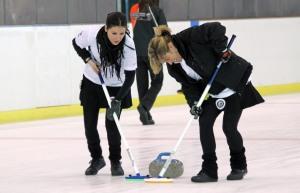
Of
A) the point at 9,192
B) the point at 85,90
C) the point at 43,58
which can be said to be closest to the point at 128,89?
the point at 85,90

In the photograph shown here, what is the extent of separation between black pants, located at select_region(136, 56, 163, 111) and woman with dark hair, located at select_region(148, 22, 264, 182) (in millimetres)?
4911

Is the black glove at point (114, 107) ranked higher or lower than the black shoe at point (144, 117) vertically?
higher

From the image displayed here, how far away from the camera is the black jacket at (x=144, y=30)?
1288 centimetres

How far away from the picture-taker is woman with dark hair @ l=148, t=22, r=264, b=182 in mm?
7527

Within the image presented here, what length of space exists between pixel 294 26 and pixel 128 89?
1003 centimetres

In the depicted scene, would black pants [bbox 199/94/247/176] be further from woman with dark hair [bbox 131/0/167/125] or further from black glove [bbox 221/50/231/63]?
woman with dark hair [bbox 131/0/167/125]

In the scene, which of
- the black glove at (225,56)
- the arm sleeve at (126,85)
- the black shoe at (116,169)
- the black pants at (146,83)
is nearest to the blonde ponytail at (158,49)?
the black glove at (225,56)

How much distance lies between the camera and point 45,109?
13734 millimetres

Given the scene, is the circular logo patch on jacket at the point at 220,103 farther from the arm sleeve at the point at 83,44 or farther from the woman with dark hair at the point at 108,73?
the arm sleeve at the point at 83,44

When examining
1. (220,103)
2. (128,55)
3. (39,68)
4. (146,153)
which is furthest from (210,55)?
(39,68)

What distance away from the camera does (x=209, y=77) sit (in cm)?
770

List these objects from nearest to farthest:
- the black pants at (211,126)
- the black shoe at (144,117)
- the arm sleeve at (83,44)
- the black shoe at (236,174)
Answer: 1. the black pants at (211,126)
2. the black shoe at (236,174)
3. the arm sleeve at (83,44)
4. the black shoe at (144,117)

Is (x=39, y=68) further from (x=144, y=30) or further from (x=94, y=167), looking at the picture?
(x=94, y=167)

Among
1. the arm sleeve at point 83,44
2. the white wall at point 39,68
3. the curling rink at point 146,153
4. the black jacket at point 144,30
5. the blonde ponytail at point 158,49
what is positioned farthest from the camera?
the white wall at point 39,68
